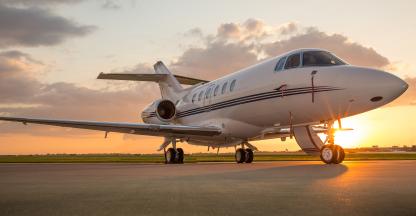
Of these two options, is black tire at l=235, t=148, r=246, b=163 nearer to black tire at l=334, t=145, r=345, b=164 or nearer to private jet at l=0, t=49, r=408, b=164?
private jet at l=0, t=49, r=408, b=164

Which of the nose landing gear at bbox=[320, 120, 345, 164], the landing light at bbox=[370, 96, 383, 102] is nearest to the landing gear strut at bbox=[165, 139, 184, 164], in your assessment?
the nose landing gear at bbox=[320, 120, 345, 164]

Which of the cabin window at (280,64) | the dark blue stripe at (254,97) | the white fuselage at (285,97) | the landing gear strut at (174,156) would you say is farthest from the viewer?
the landing gear strut at (174,156)

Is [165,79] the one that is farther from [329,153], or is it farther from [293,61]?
[329,153]

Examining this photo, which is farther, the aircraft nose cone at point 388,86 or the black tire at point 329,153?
the black tire at point 329,153

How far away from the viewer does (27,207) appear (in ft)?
15.4

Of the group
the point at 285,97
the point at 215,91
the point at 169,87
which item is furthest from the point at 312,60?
the point at 169,87

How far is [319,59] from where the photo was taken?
15070 mm

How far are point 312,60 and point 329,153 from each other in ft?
10.4

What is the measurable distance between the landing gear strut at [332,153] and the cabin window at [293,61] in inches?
112

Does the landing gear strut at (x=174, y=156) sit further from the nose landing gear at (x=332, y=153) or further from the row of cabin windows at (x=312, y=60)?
the nose landing gear at (x=332, y=153)

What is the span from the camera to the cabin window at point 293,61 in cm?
1548

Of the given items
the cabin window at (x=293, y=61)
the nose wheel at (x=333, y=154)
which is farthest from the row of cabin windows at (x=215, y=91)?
the nose wheel at (x=333, y=154)

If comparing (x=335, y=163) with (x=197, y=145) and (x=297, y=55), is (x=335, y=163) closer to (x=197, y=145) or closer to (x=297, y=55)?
Answer: (x=297, y=55)

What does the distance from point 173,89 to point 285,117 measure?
11.7m
